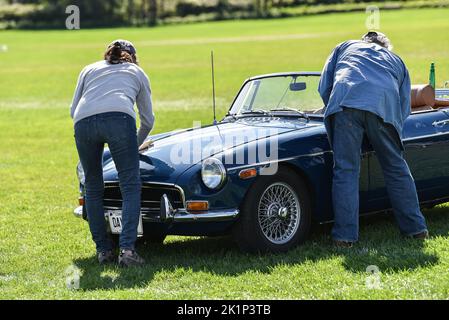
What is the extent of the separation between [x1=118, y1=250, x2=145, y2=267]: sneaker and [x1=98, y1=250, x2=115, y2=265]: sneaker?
278 millimetres

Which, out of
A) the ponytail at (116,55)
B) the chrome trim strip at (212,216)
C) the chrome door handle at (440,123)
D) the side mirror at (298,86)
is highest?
the ponytail at (116,55)

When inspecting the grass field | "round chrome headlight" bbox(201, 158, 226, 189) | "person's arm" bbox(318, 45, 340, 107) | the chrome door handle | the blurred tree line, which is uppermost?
"person's arm" bbox(318, 45, 340, 107)

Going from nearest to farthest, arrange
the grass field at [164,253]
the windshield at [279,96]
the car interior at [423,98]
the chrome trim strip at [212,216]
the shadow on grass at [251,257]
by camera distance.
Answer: the grass field at [164,253] < the shadow on grass at [251,257] < the chrome trim strip at [212,216] < the windshield at [279,96] < the car interior at [423,98]

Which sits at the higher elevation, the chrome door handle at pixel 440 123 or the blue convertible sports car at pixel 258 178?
→ the chrome door handle at pixel 440 123

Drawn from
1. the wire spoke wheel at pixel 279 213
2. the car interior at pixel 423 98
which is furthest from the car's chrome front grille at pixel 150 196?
the car interior at pixel 423 98

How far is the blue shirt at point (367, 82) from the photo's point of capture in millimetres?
6672

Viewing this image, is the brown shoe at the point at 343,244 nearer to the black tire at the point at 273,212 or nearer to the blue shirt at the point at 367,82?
the black tire at the point at 273,212

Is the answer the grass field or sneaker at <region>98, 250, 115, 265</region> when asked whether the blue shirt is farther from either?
sneaker at <region>98, 250, 115, 265</region>

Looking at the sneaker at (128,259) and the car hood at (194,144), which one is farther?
the car hood at (194,144)

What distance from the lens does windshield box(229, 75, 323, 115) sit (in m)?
7.63

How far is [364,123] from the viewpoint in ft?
22.1

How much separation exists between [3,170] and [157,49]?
3739 centimetres

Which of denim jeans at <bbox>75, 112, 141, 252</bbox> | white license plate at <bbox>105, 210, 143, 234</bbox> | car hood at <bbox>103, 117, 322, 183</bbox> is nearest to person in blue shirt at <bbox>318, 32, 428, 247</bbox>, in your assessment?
car hood at <bbox>103, 117, 322, 183</bbox>

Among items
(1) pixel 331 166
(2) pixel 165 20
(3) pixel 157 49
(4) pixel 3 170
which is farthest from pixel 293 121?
(2) pixel 165 20
